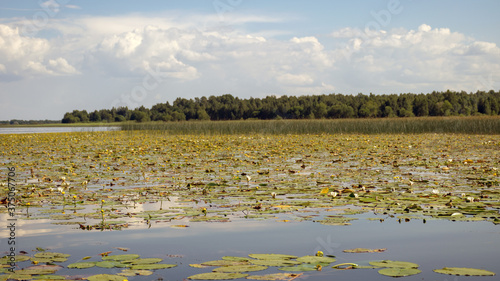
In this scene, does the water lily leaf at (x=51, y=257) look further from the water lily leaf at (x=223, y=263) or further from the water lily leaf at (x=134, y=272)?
the water lily leaf at (x=223, y=263)

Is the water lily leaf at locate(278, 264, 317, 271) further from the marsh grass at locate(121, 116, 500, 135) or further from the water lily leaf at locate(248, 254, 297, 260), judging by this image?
the marsh grass at locate(121, 116, 500, 135)

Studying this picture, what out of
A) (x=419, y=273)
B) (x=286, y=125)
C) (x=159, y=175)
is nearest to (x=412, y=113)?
(x=286, y=125)

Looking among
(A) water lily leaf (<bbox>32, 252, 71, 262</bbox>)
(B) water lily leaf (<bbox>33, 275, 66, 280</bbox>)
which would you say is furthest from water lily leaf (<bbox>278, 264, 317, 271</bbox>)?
(A) water lily leaf (<bbox>32, 252, 71, 262</bbox>)

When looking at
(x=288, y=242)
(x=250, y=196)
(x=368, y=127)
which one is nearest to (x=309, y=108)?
(x=368, y=127)

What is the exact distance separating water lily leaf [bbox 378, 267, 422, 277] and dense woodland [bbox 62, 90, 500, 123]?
59.1 meters

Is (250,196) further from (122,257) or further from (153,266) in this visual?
(153,266)

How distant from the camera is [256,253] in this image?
366cm

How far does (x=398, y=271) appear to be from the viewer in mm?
3100

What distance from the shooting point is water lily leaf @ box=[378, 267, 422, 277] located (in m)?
3.05

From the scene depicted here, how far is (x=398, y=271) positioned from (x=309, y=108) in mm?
81329

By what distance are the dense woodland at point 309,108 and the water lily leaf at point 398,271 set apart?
59104mm

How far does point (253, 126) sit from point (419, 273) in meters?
26.2

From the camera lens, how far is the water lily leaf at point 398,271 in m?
3.05

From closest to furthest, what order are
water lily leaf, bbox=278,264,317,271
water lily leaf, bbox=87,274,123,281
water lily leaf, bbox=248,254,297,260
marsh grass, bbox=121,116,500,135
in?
water lily leaf, bbox=87,274,123,281 < water lily leaf, bbox=278,264,317,271 < water lily leaf, bbox=248,254,297,260 < marsh grass, bbox=121,116,500,135
